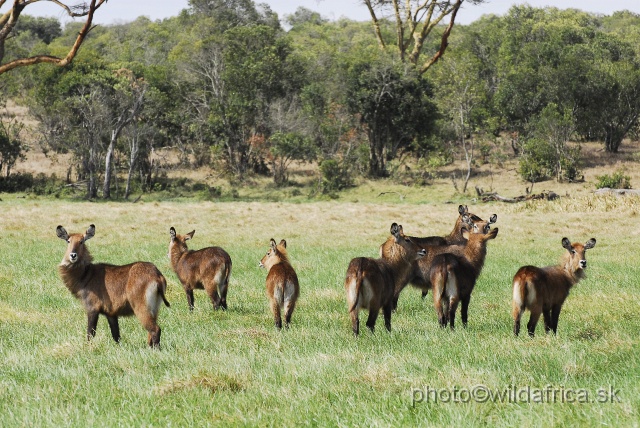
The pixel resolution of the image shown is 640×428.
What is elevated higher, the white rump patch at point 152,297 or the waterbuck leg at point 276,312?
the white rump patch at point 152,297

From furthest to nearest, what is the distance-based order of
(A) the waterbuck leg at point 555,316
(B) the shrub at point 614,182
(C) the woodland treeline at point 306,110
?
(C) the woodland treeline at point 306,110 < (B) the shrub at point 614,182 < (A) the waterbuck leg at point 555,316

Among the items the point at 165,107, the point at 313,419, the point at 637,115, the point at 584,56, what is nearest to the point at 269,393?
the point at 313,419

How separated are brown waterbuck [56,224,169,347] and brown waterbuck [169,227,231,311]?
211 cm

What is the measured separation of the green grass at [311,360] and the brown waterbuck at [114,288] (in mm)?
267

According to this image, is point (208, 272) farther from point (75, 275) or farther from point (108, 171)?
point (108, 171)

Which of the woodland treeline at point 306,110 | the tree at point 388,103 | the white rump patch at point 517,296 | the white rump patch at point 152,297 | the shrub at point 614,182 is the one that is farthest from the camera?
the tree at point 388,103

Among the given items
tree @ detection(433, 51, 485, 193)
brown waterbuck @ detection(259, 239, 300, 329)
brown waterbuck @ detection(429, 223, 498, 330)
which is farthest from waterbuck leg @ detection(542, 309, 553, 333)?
tree @ detection(433, 51, 485, 193)

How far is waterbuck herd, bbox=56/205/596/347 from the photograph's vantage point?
23.7ft

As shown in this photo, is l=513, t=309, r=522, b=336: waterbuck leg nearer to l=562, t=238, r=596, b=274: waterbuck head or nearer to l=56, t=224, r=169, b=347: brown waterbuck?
l=562, t=238, r=596, b=274: waterbuck head

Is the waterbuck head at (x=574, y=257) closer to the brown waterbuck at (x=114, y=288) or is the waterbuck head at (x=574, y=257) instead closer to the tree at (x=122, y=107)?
the brown waterbuck at (x=114, y=288)

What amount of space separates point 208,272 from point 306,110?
120ft

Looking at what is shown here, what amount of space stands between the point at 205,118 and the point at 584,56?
98.1 feet

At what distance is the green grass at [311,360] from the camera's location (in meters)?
4.77

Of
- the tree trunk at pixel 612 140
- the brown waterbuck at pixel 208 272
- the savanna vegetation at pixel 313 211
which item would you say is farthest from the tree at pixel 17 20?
the tree trunk at pixel 612 140
